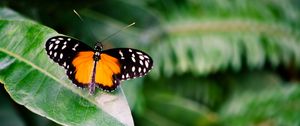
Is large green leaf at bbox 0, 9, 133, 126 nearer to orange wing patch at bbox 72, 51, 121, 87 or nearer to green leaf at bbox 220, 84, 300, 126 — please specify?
orange wing patch at bbox 72, 51, 121, 87

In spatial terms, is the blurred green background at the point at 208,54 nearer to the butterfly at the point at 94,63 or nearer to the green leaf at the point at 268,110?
the green leaf at the point at 268,110

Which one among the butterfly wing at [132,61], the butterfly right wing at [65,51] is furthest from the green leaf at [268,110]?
the butterfly right wing at [65,51]

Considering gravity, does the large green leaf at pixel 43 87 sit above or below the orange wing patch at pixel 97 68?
below

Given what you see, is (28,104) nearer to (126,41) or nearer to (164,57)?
(126,41)

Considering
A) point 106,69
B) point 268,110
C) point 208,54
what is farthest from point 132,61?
point 208,54

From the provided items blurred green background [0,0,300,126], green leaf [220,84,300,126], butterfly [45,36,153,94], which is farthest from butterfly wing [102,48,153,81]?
green leaf [220,84,300,126]

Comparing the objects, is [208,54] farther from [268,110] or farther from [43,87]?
[43,87]
